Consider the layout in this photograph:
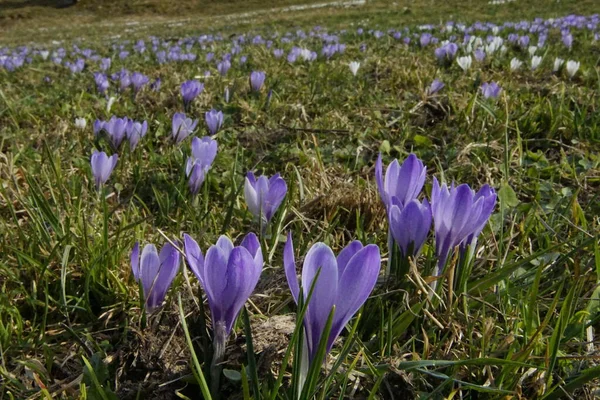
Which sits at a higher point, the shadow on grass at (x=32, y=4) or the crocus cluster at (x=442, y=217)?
the shadow on grass at (x=32, y=4)

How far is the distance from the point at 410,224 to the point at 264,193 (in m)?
0.54

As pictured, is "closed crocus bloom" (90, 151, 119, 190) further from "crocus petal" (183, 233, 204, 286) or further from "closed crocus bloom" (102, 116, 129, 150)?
"crocus petal" (183, 233, 204, 286)

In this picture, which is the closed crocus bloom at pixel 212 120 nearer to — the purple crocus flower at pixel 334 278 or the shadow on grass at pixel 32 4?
the purple crocus flower at pixel 334 278

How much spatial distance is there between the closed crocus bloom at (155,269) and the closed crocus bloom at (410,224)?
49 cm

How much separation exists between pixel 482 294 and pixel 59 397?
102 cm

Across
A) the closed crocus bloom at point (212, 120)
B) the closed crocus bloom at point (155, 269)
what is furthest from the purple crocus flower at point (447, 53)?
the closed crocus bloom at point (155, 269)

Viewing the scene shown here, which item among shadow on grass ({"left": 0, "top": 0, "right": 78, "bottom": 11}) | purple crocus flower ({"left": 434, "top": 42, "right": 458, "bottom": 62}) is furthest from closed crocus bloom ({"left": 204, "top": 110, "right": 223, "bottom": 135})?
shadow on grass ({"left": 0, "top": 0, "right": 78, "bottom": 11})

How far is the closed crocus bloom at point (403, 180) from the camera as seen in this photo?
3.90 feet

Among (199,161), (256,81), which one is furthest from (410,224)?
(256,81)

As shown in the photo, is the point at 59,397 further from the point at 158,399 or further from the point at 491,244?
the point at 491,244

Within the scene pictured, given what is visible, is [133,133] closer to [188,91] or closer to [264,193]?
[188,91]

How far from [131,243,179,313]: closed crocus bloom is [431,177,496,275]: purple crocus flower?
589mm

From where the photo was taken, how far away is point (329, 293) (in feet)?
2.73

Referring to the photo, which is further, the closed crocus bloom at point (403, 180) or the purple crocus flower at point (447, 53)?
the purple crocus flower at point (447, 53)
